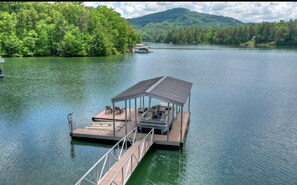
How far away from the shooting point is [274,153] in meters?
13.9

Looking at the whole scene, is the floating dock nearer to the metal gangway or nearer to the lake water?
the metal gangway

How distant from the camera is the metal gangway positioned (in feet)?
32.8

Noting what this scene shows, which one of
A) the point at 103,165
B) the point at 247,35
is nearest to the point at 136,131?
the point at 103,165

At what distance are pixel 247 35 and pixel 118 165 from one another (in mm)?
133714

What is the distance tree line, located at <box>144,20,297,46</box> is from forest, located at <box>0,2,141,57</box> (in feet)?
264

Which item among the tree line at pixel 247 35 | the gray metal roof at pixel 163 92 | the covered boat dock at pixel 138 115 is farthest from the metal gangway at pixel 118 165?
the tree line at pixel 247 35

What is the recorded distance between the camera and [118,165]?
1146cm

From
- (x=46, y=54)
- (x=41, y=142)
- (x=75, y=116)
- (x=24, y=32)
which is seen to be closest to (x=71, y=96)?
(x=75, y=116)

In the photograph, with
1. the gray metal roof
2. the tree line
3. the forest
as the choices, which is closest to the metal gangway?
the gray metal roof

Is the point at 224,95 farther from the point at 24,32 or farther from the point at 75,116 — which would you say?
the point at 24,32

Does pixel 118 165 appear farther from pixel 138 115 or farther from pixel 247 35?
pixel 247 35

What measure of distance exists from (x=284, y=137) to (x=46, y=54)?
62.4 m

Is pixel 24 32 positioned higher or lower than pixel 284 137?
higher

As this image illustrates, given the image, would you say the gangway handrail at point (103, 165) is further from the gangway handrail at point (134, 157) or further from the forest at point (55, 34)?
the forest at point (55, 34)
